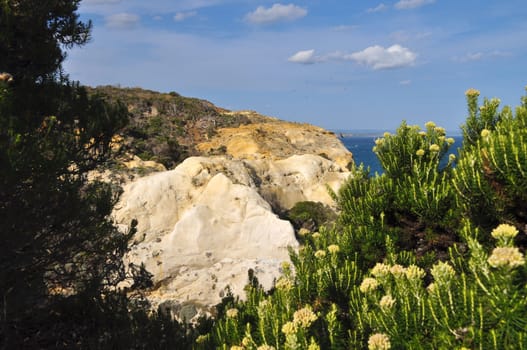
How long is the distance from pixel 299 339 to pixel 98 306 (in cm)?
616

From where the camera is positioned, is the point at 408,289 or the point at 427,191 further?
the point at 427,191

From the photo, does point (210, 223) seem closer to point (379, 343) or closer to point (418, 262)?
point (418, 262)

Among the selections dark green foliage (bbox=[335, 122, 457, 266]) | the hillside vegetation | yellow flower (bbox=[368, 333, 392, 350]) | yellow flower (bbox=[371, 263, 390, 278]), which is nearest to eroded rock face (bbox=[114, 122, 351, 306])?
the hillside vegetation

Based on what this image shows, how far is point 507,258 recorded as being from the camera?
2.12 m

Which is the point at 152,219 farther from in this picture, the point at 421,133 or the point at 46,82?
the point at 421,133

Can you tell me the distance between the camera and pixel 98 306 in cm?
787

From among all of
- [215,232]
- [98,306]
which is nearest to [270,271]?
[215,232]

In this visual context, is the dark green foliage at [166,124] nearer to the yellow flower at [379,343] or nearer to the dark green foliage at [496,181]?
the dark green foliage at [496,181]

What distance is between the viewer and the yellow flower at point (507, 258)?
6.88ft

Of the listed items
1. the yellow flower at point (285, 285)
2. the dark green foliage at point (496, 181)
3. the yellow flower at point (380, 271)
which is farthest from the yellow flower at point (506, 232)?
the yellow flower at point (285, 285)

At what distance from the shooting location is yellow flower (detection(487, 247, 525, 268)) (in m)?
2.10

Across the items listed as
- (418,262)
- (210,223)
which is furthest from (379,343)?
(210,223)

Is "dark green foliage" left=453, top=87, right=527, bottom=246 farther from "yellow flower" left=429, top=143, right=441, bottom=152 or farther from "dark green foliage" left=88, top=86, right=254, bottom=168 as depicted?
"dark green foliage" left=88, top=86, right=254, bottom=168

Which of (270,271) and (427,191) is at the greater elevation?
(427,191)
